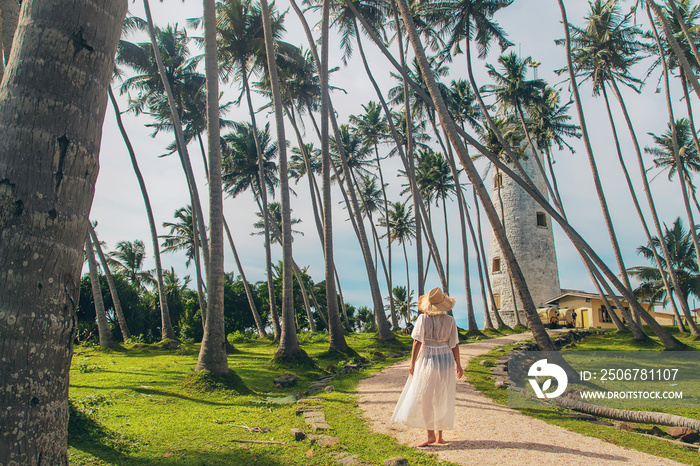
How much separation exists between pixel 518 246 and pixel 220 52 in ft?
84.0

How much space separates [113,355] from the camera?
55.7 feet

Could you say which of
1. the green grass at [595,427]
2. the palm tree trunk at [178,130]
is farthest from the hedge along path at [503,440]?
the palm tree trunk at [178,130]

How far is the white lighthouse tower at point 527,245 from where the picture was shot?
35094mm

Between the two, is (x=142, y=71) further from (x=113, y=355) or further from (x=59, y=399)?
(x=59, y=399)

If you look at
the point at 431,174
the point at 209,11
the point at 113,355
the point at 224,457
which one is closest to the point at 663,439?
the point at 224,457

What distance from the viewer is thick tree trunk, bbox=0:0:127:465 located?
2348mm

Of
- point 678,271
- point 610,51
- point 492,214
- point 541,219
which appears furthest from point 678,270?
point 492,214

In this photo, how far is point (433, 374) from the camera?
543 cm

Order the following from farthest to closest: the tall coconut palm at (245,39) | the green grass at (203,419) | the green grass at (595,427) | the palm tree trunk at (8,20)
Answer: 1. the tall coconut palm at (245,39)
2. the palm tree trunk at (8,20)
3. the green grass at (595,427)
4. the green grass at (203,419)

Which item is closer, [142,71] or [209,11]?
[209,11]

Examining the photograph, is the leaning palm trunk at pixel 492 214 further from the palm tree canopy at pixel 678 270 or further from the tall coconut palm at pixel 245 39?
the palm tree canopy at pixel 678 270

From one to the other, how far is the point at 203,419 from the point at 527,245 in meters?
32.5

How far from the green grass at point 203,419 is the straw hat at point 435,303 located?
1623 mm

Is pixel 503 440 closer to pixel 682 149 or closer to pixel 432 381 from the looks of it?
pixel 432 381
